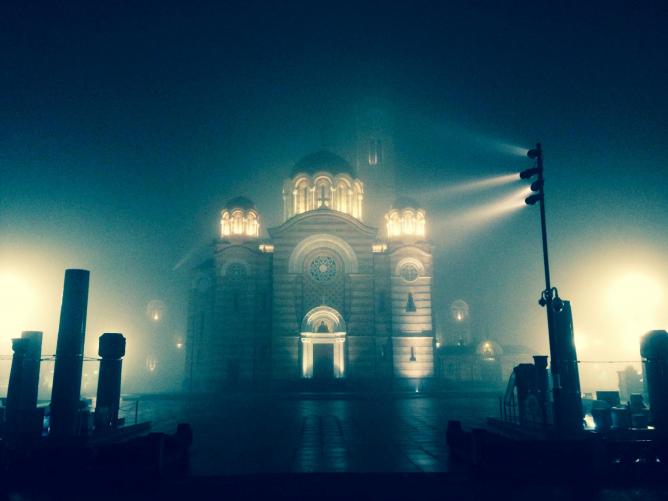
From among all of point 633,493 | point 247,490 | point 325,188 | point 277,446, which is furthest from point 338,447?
point 325,188

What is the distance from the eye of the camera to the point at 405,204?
125 feet

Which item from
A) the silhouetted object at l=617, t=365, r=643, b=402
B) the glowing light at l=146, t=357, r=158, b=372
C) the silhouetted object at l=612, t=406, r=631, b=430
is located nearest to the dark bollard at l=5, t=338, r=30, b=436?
the silhouetted object at l=612, t=406, r=631, b=430

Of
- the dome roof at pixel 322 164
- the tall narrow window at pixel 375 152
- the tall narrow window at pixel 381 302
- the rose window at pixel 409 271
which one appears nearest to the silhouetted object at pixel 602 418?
the tall narrow window at pixel 381 302

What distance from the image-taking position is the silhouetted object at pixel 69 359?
1170 centimetres

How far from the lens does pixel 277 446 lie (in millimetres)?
10953

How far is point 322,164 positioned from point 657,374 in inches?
1166

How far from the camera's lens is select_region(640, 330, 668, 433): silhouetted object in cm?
1162

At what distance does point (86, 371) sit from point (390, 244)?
34666 mm

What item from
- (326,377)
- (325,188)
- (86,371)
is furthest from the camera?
(86,371)

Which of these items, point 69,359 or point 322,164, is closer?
point 69,359

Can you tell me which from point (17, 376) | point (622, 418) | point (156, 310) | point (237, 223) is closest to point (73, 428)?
point (17, 376)

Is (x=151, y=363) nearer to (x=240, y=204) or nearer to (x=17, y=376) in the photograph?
(x=240, y=204)

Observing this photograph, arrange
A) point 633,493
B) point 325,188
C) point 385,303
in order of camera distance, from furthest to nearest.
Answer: point 325,188 < point 385,303 < point 633,493

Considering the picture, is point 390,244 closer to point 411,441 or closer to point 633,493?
point 411,441
